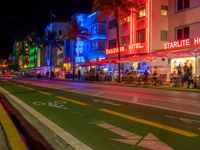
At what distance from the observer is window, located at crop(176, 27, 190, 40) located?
1706 inches

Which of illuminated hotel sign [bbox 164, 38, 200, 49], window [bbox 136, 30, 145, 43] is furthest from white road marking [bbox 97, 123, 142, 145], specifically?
window [bbox 136, 30, 145, 43]

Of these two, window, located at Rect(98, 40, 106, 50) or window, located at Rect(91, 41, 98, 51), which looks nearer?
window, located at Rect(98, 40, 106, 50)

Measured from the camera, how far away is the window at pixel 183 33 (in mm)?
43344

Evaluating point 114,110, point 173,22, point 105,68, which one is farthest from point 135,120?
point 105,68

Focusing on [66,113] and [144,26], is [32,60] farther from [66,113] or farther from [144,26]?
[66,113]

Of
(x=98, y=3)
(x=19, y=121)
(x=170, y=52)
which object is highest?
(x=98, y=3)

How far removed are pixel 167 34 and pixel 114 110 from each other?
118ft

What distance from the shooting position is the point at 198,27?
1639 inches

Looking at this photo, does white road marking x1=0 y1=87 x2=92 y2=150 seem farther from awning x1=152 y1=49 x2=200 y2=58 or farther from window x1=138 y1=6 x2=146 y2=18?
window x1=138 y1=6 x2=146 y2=18

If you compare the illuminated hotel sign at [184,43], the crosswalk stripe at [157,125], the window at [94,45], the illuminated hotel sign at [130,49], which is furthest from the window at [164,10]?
the crosswalk stripe at [157,125]

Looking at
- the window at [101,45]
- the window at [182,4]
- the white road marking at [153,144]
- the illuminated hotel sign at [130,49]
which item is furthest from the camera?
the window at [101,45]

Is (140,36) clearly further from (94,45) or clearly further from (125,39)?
(94,45)

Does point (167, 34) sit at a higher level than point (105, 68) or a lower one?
higher

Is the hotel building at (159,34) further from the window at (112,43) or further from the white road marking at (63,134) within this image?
the white road marking at (63,134)
